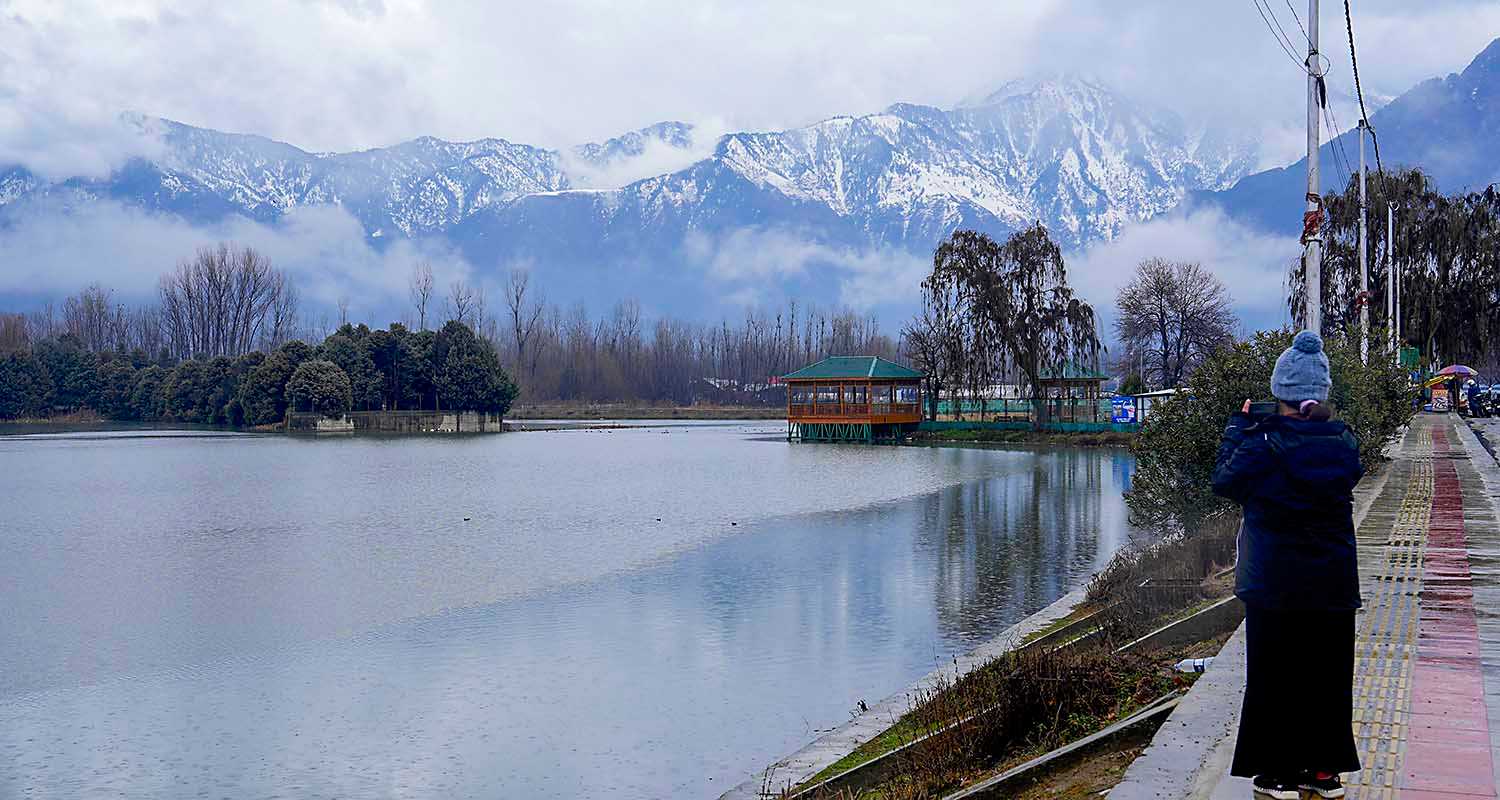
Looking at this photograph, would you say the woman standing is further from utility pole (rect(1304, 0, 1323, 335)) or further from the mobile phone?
utility pole (rect(1304, 0, 1323, 335))

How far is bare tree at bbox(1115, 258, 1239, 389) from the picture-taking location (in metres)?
75.4

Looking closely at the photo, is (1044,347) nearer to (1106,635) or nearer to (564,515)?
(564,515)

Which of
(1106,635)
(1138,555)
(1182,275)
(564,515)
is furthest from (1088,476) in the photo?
(1182,275)

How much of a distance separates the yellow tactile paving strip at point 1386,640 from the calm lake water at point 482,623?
13.7ft

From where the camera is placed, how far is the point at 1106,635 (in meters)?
11.1

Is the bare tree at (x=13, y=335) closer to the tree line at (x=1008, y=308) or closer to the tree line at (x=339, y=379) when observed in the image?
the tree line at (x=339, y=379)

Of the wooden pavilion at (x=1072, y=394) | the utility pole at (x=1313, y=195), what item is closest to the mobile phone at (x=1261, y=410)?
the utility pole at (x=1313, y=195)

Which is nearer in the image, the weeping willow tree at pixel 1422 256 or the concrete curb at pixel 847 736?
the concrete curb at pixel 847 736

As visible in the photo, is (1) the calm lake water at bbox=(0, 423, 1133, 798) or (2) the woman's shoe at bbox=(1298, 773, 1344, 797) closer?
(2) the woman's shoe at bbox=(1298, 773, 1344, 797)

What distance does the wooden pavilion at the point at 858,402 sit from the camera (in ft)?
225

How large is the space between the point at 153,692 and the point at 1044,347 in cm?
5551

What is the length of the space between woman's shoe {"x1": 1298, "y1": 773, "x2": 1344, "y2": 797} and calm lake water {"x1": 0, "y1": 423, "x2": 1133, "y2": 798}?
16.8 feet

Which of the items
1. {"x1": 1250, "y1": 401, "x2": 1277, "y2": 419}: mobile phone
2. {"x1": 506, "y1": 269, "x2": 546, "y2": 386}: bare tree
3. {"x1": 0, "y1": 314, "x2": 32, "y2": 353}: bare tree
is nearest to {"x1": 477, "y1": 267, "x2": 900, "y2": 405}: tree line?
{"x1": 506, "y1": 269, "x2": 546, "y2": 386}: bare tree

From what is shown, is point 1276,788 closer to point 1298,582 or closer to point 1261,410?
point 1298,582
